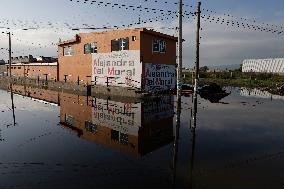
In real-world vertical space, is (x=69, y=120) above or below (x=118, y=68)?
below

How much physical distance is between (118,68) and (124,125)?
51.0 feet

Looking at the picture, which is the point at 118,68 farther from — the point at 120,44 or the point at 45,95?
the point at 45,95

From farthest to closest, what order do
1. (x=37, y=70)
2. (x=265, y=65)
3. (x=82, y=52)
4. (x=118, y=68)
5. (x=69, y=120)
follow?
(x=265, y=65) → (x=37, y=70) → (x=82, y=52) → (x=118, y=68) → (x=69, y=120)

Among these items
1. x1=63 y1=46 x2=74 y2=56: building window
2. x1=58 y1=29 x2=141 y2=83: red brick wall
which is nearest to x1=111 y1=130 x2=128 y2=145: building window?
x1=58 y1=29 x2=141 y2=83: red brick wall

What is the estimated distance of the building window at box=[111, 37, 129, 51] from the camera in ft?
95.8

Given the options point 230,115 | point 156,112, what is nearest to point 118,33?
point 156,112

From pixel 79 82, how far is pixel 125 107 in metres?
16.8

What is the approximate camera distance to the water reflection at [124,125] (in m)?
11.7

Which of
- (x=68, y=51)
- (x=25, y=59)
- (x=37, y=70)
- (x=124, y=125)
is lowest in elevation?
(x=124, y=125)

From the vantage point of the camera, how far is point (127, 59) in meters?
28.8

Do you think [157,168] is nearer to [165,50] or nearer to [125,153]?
[125,153]

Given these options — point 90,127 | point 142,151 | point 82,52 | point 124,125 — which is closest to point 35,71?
point 82,52

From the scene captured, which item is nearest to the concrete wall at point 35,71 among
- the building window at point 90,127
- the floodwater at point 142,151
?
the floodwater at point 142,151

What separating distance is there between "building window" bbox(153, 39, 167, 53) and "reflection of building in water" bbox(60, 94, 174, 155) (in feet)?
31.9
